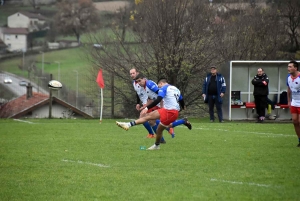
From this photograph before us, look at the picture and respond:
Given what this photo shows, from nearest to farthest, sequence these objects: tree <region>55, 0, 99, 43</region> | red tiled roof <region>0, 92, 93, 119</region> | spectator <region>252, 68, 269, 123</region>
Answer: spectator <region>252, 68, 269, 123</region> → red tiled roof <region>0, 92, 93, 119</region> → tree <region>55, 0, 99, 43</region>

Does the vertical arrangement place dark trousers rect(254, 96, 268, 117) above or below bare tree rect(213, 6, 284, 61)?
below

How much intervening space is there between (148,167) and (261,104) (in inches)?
591

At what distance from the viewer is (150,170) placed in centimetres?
1191

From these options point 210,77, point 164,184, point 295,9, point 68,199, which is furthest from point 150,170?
point 295,9

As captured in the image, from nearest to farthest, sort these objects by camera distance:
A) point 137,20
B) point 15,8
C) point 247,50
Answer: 1. point 137,20
2. point 247,50
3. point 15,8

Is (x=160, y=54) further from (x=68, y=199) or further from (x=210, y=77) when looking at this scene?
(x=68, y=199)

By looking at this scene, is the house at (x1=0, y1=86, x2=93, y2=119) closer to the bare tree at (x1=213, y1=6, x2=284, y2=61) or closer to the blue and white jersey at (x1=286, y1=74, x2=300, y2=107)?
the bare tree at (x1=213, y1=6, x2=284, y2=61)

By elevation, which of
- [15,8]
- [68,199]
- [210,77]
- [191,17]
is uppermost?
[15,8]

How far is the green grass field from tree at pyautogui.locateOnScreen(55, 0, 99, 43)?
85549 mm

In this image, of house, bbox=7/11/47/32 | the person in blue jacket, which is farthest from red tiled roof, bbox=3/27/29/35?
the person in blue jacket

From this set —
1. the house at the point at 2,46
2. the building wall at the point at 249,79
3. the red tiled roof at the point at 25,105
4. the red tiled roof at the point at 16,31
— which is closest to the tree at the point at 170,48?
the building wall at the point at 249,79

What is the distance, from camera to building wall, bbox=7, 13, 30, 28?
447 ft

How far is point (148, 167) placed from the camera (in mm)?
12297

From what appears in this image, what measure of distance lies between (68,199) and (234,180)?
282 cm
